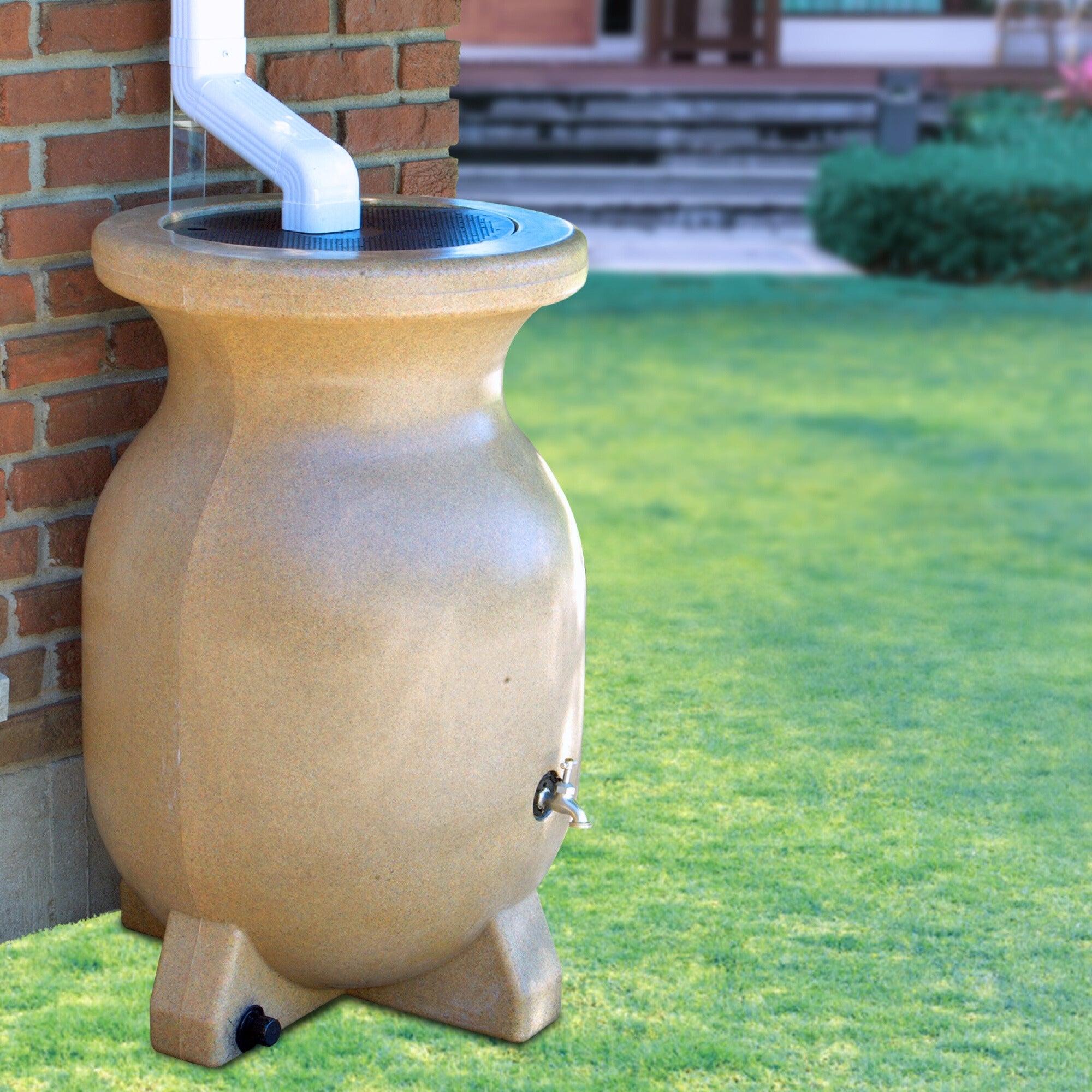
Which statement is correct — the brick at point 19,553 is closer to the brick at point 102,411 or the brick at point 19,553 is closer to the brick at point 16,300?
the brick at point 102,411

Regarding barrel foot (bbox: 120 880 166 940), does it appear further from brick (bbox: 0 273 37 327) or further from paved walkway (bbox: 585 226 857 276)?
paved walkway (bbox: 585 226 857 276)

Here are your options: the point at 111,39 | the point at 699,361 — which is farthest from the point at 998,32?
the point at 111,39

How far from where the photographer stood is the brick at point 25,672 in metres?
2.71

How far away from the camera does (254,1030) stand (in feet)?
8.25

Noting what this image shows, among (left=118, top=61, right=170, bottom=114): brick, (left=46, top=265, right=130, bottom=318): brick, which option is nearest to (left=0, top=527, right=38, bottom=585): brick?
(left=46, top=265, right=130, bottom=318): brick

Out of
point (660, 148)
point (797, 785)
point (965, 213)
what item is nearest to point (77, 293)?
point (797, 785)

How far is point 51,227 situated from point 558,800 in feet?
3.77

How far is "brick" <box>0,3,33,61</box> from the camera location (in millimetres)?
2477

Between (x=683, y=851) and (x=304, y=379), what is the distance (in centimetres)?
136

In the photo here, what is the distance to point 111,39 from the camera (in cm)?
260

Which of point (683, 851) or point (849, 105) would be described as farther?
point (849, 105)

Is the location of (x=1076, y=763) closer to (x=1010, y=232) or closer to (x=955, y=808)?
(x=955, y=808)

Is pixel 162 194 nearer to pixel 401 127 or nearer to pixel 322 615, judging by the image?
pixel 401 127

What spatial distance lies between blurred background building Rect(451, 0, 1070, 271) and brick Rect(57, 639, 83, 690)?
24.2 ft
